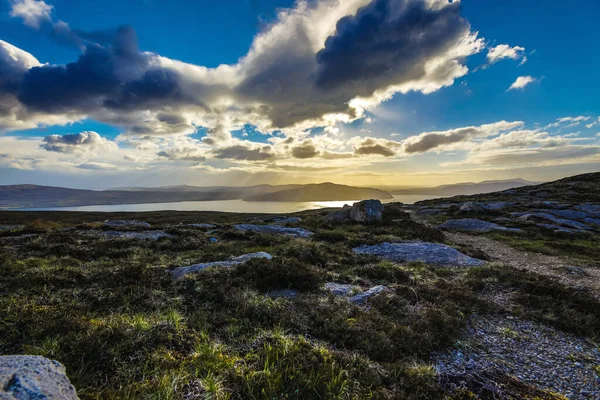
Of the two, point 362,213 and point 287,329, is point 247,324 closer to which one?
point 287,329

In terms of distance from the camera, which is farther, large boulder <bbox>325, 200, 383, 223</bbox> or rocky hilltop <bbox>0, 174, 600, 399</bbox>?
large boulder <bbox>325, 200, 383, 223</bbox>

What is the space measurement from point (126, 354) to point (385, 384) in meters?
4.64

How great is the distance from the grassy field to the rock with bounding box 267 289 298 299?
236mm

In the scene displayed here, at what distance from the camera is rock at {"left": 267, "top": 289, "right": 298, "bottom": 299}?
28.3 ft

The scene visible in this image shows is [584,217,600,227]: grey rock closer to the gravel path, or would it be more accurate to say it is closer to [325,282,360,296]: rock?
the gravel path

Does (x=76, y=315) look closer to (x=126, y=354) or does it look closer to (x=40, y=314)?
(x=40, y=314)

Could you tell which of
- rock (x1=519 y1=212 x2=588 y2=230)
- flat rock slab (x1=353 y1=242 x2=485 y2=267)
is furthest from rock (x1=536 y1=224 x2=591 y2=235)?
flat rock slab (x1=353 y1=242 x2=485 y2=267)

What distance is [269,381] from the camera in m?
4.30

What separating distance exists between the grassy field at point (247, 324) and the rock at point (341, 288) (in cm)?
65

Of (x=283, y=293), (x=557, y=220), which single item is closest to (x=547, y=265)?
(x=283, y=293)

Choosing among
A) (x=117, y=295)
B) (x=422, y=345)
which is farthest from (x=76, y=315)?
(x=422, y=345)

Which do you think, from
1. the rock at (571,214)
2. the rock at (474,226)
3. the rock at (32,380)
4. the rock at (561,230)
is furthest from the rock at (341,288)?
the rock at (571,214)

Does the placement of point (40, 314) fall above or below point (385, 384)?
above

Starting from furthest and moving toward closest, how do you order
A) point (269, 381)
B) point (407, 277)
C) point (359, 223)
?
point (359, 223)
point (407, 277)
point (269, 381)
